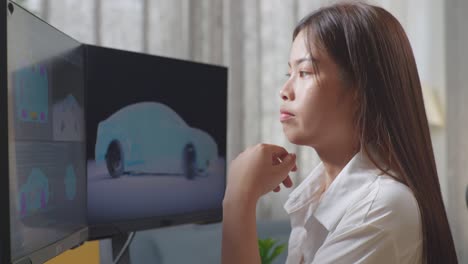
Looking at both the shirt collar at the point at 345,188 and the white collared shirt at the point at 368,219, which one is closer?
the white collared shirt at the point at 368,219

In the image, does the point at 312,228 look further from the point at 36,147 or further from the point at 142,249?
the point at 142,249

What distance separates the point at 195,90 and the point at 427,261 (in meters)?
0.57

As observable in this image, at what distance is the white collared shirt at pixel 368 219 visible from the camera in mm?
796

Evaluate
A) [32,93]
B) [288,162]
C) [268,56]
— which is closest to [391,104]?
[288,162]

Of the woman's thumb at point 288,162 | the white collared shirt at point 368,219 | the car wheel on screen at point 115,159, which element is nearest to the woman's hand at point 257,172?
the woman's thumb at point 288,162

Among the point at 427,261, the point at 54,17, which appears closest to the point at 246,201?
the point at 427,261

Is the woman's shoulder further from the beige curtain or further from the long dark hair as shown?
the beige curtain

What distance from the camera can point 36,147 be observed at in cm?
72

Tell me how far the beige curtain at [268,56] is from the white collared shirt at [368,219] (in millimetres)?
1366

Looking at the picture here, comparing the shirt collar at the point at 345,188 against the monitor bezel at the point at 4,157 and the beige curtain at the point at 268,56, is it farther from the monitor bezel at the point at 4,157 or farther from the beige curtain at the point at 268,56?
the beige curtain at the point at 268,56

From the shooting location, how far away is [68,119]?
87 cm

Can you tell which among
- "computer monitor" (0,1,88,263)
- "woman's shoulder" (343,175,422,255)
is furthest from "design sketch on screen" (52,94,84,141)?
"woman's shoulder" (343,175,422,255)

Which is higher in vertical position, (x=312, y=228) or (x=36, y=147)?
(x=36, y=147)

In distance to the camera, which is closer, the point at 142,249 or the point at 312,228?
the point at 312,228
